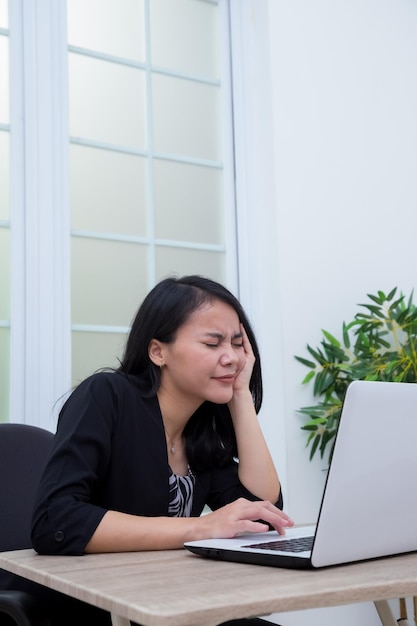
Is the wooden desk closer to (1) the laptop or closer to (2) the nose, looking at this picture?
(1) the laptop

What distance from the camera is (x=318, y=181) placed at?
3.49 metres

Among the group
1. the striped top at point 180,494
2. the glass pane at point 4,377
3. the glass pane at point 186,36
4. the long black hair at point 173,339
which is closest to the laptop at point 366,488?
the striped top at point 180,494

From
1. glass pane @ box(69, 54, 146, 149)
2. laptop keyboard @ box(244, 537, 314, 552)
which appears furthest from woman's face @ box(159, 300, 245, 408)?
glass pane @ box(69, 54, 146, 149)

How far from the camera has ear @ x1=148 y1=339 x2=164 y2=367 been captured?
74.5 inches

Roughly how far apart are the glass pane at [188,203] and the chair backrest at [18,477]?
1.39 meters

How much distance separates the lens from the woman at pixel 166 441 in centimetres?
143

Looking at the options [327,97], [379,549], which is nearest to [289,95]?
[327,97]

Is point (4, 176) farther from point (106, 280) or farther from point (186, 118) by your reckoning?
point (186, 118)

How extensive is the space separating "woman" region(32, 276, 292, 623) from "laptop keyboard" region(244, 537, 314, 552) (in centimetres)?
5

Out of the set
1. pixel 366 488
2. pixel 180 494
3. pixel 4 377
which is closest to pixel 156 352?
pixel 180 494

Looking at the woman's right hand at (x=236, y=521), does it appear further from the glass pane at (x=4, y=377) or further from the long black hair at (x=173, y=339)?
the glass pane at (x=4, y=377)

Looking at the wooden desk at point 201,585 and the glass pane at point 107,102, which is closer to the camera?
the wooden desk at point 201,585

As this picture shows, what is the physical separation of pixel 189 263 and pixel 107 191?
1.39 ft

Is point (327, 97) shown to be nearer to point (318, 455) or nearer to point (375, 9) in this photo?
point (375, 9)
